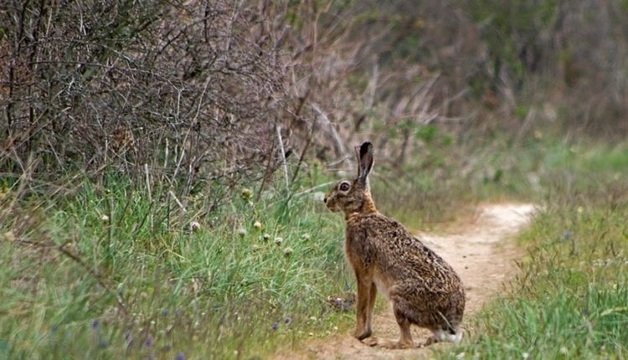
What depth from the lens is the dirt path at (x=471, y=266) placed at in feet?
24.7

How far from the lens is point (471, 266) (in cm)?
1083

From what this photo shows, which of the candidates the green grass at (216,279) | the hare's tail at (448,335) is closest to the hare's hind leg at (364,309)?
the green grass at (216,279)

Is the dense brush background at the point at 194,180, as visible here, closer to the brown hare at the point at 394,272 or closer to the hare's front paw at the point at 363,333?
the hare's front paw at the point at 363,333

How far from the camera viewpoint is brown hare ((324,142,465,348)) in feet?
24.7

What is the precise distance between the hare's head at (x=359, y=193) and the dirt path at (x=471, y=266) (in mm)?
841

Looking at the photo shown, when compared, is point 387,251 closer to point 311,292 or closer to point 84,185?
point 311,292

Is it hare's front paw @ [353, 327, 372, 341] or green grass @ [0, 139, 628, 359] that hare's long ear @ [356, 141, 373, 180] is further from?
hare's front paw @ [353, 327, 372, 341]

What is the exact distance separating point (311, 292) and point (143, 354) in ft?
8.30

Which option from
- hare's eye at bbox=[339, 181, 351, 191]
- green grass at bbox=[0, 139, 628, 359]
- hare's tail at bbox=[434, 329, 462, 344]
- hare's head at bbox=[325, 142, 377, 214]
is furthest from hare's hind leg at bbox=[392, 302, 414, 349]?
hare's eye at bbox=[339, 181, 351, 191]

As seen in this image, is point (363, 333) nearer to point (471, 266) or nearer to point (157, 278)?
point (157, 278)

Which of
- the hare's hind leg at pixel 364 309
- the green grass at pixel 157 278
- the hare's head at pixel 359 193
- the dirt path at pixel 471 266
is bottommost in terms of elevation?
the dirt path at pixel 471 266

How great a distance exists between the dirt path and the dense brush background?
0.23 metres

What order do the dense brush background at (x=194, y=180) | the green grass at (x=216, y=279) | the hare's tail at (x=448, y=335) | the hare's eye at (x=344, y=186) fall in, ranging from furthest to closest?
the hare's eye at (x=344, y=186)
the hare's tail at (x=448, y=335)
the dense brush background at (x=194, y=180)
the green grass at (x=216, y=279)

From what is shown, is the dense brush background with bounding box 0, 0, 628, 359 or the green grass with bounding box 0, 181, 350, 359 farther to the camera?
the dense brush background with bounding box 0, 0, 628, 359
